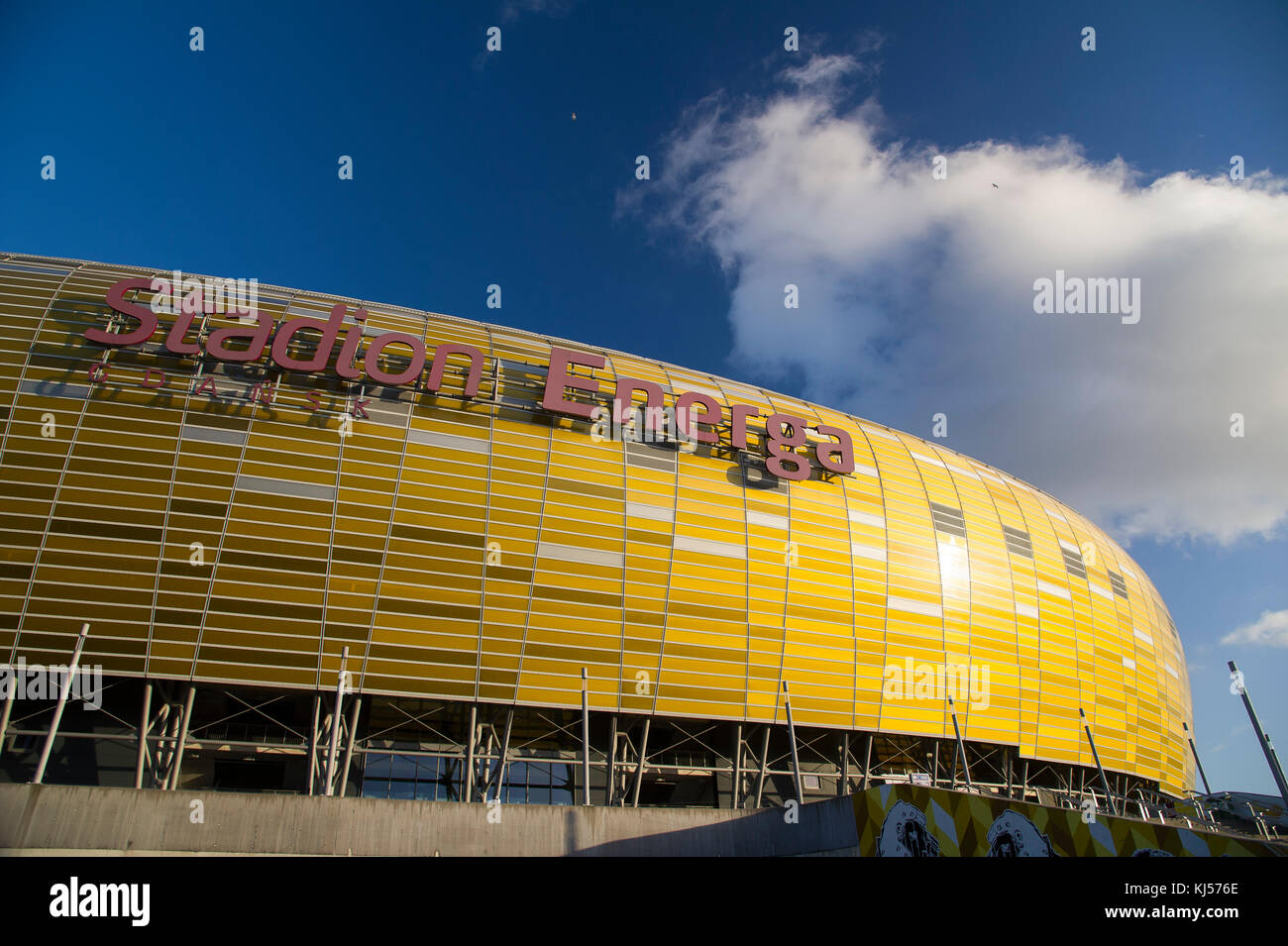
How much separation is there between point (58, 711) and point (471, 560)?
49.8 ft

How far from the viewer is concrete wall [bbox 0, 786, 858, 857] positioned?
889 inches

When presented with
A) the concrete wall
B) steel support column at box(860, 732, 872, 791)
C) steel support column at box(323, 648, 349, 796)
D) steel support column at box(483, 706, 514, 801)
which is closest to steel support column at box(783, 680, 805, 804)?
the concrete wall

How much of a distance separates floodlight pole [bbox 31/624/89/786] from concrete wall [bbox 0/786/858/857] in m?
2.45

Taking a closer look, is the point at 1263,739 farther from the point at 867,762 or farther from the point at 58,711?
the point at 58,711

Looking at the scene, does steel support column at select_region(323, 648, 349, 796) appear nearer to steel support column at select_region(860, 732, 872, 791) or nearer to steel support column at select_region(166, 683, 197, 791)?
steel support column at select_region(166, 683, 197, 791)

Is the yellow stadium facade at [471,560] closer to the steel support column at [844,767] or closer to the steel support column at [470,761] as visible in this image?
the steel support column at [470,761]

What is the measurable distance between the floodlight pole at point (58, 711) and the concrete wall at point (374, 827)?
245cm

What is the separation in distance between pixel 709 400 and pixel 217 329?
23725mm

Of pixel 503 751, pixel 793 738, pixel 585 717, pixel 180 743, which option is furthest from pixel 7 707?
pixel 793 738

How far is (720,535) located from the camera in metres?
38.0

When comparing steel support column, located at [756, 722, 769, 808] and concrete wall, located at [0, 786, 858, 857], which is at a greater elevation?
steel support column, located at [756, 722, 769, 808]

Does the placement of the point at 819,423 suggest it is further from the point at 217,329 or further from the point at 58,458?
the point at 58,458
